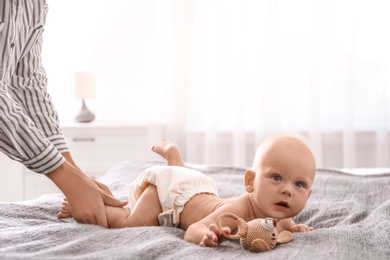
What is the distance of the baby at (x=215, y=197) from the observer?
1338 mm

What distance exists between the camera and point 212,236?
121 cm

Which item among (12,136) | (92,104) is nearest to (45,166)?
(12,136)

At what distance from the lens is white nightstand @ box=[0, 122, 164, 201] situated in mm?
3572

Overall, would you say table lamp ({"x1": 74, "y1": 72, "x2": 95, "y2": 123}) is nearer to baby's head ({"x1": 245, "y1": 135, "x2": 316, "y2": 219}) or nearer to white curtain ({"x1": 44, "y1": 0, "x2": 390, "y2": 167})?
white curtain ({"x1": 44, "y1": 0, "x2": 390, "y2": 167})

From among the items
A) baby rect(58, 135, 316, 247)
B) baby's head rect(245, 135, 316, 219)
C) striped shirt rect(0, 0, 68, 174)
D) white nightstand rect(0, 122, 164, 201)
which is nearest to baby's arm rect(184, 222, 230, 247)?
baby rect(58, 135, 316, 247)

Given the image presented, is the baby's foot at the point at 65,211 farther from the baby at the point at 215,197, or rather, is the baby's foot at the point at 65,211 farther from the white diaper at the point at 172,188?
the white diaper at the point at 172,188

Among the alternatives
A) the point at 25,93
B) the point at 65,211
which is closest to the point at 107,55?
the point at 25,93

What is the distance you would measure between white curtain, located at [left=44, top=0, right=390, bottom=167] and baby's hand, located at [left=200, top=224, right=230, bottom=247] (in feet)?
8.23

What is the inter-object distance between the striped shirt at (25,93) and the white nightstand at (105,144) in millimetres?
1837

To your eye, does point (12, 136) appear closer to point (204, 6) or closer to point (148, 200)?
point (148, 200)

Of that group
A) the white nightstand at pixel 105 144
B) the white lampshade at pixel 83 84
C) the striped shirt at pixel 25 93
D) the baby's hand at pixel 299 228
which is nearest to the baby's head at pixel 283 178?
the baby's hand at pixel 299 228

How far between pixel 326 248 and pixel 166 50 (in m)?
2.81

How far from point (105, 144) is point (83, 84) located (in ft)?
1.34

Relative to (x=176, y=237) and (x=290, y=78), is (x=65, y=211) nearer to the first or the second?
(x=176, y=237)
